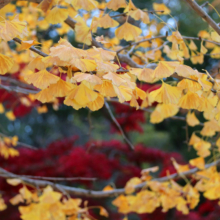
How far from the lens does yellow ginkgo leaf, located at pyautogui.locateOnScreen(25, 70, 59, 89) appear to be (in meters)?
0.41

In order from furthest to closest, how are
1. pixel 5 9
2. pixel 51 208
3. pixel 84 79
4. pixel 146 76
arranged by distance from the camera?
pixel 51 208 < pixel 5 9 < pixel 146 76 < pixel 84 79

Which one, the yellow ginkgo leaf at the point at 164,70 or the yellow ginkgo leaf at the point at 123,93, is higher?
the yellow ginkgo leaf at the point at 164,70

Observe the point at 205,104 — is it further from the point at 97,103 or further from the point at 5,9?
the point at 5,9

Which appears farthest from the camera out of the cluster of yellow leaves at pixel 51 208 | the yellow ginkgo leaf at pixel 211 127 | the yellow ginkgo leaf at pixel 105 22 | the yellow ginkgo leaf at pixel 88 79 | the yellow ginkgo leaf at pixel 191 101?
the cluster of yellow leaves at pixel 51 208

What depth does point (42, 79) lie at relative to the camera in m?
0.42

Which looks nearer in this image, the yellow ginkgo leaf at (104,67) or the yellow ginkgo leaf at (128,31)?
the yellow ginkgo leaf at (104,67)

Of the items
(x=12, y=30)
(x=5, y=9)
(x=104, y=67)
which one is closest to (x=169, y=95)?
(x=104, y=67)

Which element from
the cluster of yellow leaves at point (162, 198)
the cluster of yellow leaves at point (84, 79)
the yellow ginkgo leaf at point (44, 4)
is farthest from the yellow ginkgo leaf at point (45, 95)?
the cluster of yellow leaves at point (162, 198)

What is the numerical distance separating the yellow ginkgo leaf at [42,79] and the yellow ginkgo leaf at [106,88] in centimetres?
7

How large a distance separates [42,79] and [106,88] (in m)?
0.10

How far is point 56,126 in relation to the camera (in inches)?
162

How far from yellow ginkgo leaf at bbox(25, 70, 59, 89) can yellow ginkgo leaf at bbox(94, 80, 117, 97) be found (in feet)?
0.23

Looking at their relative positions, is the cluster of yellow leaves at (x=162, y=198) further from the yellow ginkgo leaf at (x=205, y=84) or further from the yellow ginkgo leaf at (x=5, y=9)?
the yellow ginkgo leaf at (x=5, y=9)

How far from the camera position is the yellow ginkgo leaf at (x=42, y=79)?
412 millimetres
